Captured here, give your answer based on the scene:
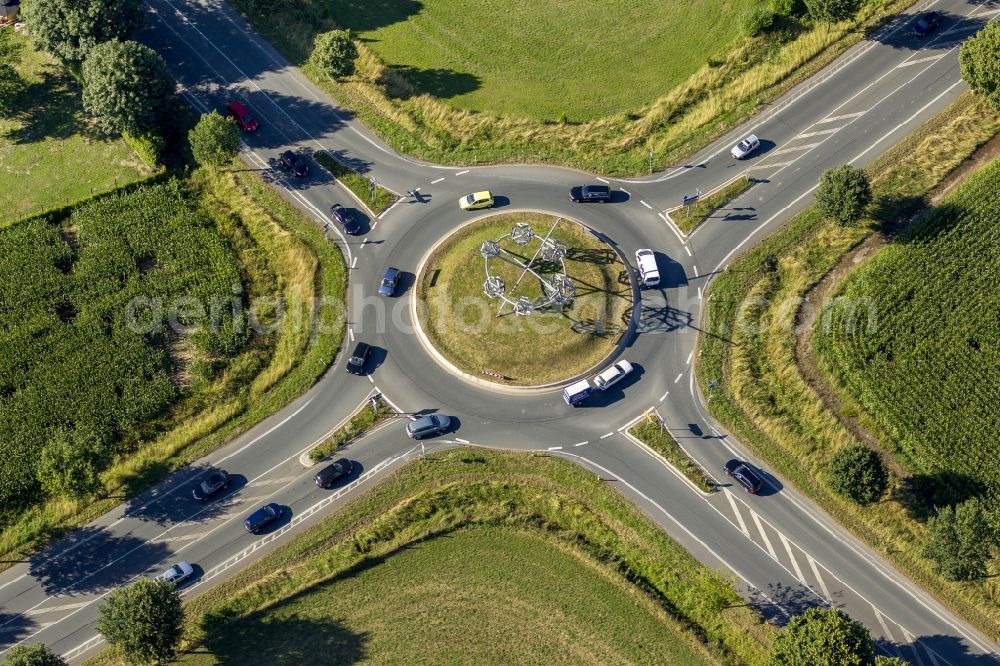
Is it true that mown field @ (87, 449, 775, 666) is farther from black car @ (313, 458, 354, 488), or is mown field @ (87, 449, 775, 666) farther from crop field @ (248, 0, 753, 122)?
crop field @ (248, 0, 753, 122)

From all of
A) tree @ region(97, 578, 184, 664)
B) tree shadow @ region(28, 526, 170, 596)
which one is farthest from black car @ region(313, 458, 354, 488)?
tree @ region(97, 578, 184, 664)

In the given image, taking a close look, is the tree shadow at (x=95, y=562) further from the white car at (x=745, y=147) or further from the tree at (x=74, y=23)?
the white car at (x=745, y=147)

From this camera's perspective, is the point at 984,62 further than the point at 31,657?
Yes

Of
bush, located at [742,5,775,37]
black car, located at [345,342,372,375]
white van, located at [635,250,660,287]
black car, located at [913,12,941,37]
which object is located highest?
bush, located at [742,5,775,37]

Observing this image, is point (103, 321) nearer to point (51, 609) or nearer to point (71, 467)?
point (71, 467)

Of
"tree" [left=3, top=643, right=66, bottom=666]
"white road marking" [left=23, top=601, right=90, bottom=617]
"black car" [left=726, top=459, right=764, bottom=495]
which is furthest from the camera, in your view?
"black car" [left=726, top=459, right=764, bottom=495]

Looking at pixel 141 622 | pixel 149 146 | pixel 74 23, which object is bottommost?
pixel 141 622

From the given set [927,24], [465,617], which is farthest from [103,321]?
[927,24]
